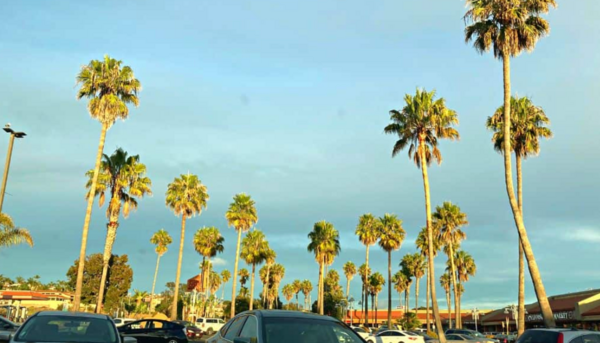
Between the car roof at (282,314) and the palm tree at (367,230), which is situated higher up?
the palm tree at (367,230)

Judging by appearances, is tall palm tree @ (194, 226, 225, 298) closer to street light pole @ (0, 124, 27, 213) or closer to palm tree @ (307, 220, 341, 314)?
palm tree @ (307, 220, 341, 314)

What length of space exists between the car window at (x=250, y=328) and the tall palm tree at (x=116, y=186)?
35.8m

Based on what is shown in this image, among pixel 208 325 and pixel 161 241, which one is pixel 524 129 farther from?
pixel 161 241

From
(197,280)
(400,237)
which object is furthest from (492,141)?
(197,280)

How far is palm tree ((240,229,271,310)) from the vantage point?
7069 centimetres

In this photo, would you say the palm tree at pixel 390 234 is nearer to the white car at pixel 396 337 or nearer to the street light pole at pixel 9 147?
the white car at pixel 396 337

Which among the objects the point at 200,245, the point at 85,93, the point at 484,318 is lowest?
the point at 484,318

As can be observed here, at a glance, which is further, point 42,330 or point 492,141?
point 492,141

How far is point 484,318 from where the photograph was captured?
82.8m

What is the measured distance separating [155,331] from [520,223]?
18.7 meters

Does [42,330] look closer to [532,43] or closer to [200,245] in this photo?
[532,43]

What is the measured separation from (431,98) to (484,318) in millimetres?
57800

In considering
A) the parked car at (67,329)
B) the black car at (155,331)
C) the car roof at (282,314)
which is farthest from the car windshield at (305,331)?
the black car at (155,331)

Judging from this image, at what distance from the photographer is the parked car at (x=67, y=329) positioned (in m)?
7.75
